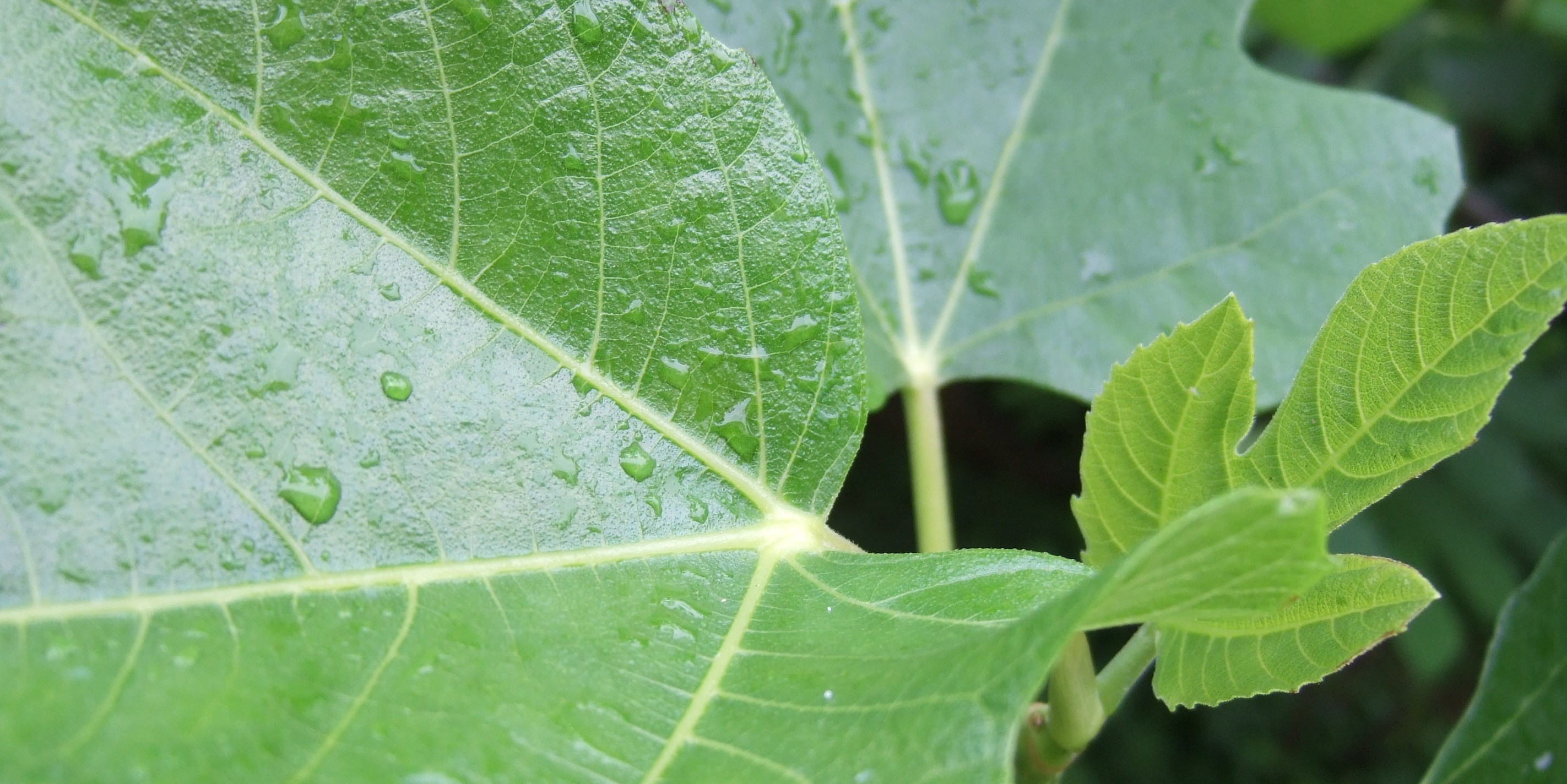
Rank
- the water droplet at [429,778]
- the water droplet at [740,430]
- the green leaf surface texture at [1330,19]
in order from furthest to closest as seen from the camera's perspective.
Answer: the green leaf surface texture at [1330,19], the water droplet at [740,430], the water droplet at [429,778]

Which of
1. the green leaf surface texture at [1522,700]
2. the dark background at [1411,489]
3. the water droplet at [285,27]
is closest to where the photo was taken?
the water droplet at [285,27]

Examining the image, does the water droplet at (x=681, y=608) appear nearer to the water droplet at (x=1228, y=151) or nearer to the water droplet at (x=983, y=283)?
the water droplet at (x=983, y=283)

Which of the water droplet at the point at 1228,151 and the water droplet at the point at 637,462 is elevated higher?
the water droplet at the point at 1228,151

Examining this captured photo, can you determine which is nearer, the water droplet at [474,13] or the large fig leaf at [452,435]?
the large fig leaf at [452,435]

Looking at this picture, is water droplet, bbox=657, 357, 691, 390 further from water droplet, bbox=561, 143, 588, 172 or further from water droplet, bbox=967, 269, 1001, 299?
water droplet, bbox=967, 269, 1001, 299

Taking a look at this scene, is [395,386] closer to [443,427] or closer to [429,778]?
[443,427]

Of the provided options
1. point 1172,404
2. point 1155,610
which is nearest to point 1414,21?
point 1172,404

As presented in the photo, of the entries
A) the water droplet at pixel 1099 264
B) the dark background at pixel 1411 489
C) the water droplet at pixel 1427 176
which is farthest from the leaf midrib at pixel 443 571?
the dark background at pixel 1411 489

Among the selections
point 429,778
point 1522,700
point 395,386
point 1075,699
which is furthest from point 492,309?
point 1522,700
